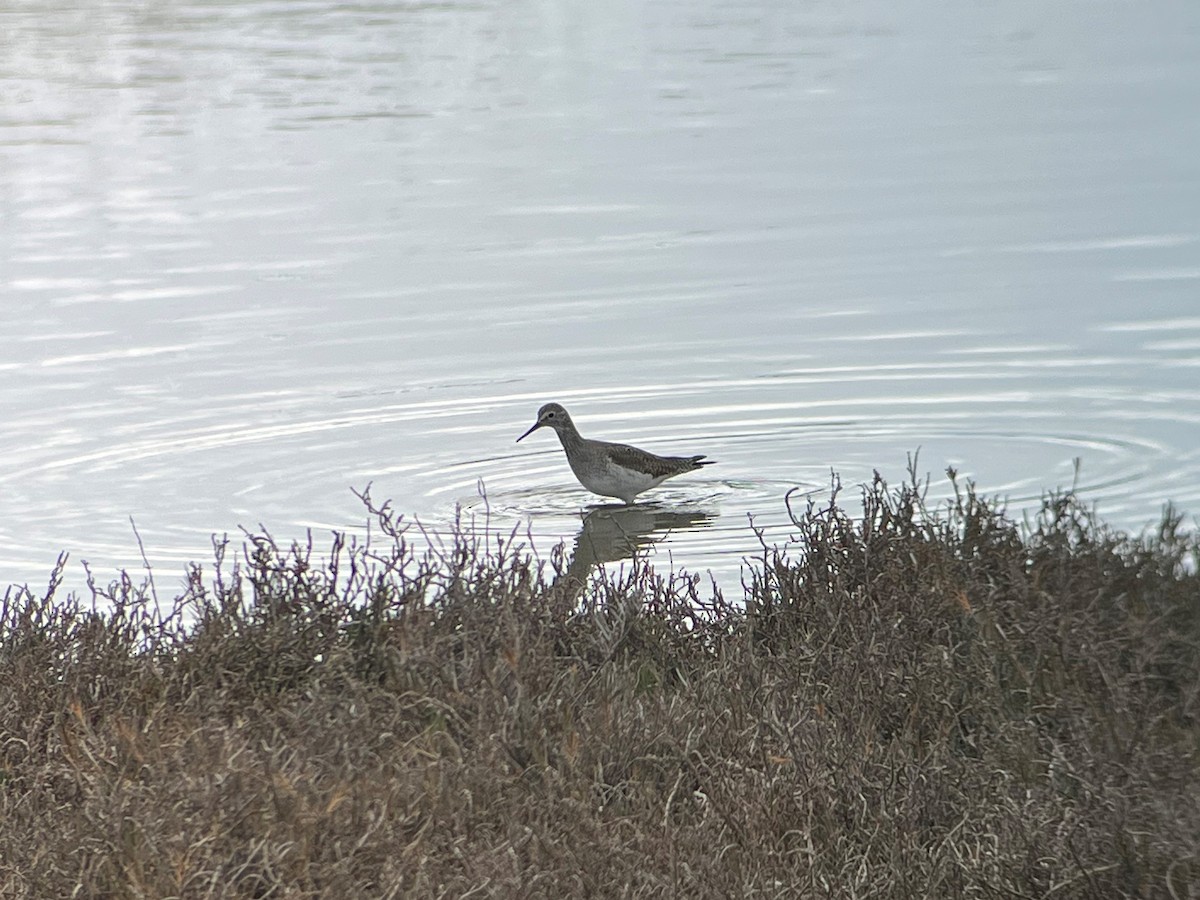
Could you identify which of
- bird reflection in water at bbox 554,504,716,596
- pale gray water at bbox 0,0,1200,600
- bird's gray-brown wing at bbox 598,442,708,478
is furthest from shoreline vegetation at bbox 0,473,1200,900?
bird's gray-brown wing at bbox 598,442,708,478

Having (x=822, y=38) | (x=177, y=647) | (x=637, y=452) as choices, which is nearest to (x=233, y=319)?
(x=637, y=452)

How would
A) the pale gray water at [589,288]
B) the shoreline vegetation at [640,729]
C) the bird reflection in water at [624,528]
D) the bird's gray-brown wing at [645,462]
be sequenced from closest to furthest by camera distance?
the shoreline vegetation at [640,729]
the bird reflection in water at [624,528]
the bird's gray-brown wing at [645,462]
the pale gray water at [589,288]

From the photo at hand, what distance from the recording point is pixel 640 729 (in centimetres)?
652

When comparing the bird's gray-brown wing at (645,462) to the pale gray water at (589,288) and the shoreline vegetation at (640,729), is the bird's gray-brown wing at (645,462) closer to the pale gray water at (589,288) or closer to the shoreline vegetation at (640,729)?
the pale gray water at (589,288)

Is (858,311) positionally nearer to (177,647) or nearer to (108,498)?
(108,498)

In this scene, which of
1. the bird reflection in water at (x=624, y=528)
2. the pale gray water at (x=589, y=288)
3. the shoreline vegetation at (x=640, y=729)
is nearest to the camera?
the shoreline vegetation at (x=640, y=729)

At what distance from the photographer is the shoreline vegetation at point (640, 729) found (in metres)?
5.63

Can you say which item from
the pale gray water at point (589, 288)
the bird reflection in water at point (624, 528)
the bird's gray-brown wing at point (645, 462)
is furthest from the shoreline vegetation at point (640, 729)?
the bird's gray-brown wing at point (645, 462)

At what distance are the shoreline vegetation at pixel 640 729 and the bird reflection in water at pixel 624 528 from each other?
187cm

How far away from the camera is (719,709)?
6.81 m

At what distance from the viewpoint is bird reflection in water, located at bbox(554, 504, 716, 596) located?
1012cm

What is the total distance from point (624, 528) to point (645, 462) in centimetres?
39

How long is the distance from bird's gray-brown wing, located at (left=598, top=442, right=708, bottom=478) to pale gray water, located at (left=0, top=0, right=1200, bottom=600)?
199mm

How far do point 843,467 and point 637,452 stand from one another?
1162 mm
